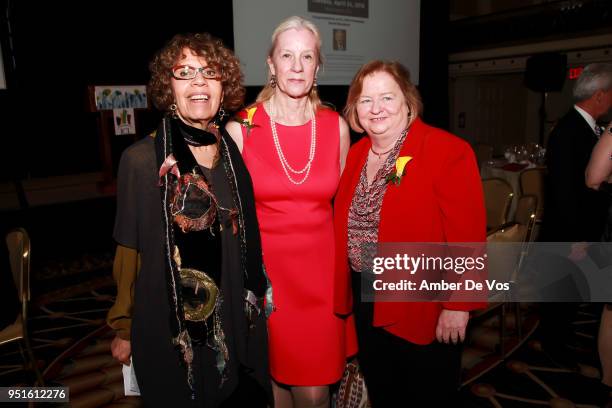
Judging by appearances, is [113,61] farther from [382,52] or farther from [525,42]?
[525,42]

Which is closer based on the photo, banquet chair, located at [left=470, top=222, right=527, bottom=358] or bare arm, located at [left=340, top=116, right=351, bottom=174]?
bare arm, located at [left=340, top=116, right=351, bottom=174]

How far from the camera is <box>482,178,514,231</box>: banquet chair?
10.5 ft

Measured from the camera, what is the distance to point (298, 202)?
5.80 feet

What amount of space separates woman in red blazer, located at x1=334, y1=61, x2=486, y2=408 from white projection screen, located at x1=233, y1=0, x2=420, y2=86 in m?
1.78

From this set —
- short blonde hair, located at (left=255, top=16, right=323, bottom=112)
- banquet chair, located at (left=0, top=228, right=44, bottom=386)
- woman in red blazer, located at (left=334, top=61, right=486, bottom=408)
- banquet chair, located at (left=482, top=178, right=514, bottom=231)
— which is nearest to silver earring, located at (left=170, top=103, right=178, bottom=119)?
short blonde hair, located at (left=255, top=16, right=323, bottom=112)

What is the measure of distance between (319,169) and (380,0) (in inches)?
133

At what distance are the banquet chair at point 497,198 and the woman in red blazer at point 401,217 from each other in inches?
71.7

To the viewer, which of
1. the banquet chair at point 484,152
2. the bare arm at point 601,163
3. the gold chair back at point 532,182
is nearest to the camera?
the bare arm at point 601,163

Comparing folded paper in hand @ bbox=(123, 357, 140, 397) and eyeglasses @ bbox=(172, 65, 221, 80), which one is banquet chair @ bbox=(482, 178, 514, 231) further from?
folded paper in hand @ bbox=(123, 357, 140, 397)

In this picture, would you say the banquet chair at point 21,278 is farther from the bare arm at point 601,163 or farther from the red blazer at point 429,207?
the bare arm at point 601,163

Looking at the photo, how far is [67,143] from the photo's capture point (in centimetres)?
802

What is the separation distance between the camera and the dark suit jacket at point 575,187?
7.89 ft

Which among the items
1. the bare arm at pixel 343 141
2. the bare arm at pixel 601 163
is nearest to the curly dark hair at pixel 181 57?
the bare arm at pixel 343 141

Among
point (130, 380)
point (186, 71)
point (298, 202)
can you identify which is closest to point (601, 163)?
point (298, 202)
